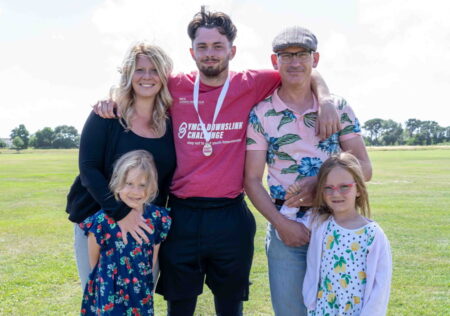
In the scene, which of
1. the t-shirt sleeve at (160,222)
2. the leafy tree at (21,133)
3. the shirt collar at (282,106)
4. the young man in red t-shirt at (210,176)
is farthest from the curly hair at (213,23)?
the leafy tree at (21,133)

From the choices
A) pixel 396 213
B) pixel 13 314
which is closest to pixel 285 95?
pixel 13 314

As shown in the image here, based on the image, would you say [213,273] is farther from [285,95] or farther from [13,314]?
[13,314]

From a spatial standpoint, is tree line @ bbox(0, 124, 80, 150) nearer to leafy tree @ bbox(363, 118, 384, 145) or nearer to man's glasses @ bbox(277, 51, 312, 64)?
leafy tree @ bbox(363, 118, 384, 145)

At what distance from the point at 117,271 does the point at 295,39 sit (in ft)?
7.34

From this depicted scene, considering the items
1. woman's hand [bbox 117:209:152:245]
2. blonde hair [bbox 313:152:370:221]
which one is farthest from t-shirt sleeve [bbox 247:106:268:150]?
woman's hand [bbox 117:209:152:245]

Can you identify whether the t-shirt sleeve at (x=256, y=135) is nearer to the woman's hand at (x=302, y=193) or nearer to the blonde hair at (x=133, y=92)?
the woman's hand at (x=302, y=193)

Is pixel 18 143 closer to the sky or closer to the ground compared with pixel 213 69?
closer to the sky

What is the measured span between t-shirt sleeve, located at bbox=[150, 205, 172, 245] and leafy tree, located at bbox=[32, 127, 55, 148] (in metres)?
122

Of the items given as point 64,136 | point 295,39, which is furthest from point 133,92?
point 64,136

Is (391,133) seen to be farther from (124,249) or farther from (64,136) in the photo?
(124,249)

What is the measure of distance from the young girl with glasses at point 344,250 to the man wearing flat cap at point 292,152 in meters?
0.12

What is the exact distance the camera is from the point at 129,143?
349 centimetres

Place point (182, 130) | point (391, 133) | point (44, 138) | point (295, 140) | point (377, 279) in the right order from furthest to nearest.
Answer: point (391, 133) → point (44, 138) → point (182, 130) → point (295, 140) → point (377, 279)

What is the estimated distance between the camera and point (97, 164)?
3453mm
